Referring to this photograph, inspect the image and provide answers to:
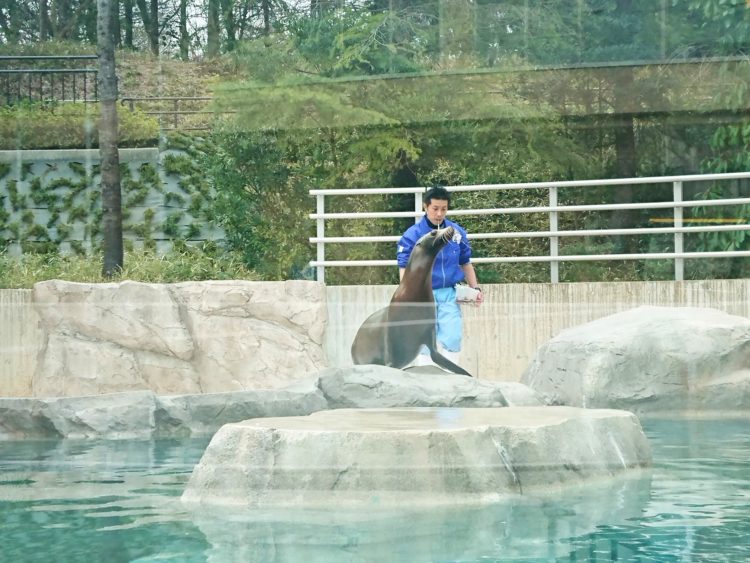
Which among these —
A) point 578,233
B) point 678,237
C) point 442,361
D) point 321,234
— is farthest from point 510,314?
point 442,361

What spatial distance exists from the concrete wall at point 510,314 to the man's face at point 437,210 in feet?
7.28

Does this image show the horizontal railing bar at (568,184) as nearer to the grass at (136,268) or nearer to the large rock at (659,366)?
the grass at (136,268)

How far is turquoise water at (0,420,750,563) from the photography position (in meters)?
3.88

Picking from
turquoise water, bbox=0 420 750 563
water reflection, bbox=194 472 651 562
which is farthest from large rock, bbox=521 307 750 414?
water reflection, bbox=194 472 651 562

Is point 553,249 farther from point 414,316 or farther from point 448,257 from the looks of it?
point 448,257

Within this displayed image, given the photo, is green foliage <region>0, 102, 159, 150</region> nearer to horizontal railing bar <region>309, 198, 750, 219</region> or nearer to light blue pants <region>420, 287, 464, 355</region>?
horizontal railing bar <region>309, 198, 750, 219</region>

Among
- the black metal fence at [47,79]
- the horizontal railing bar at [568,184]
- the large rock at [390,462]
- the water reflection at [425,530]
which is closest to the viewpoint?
the water reflection at [425,530]

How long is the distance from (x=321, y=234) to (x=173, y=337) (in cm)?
142

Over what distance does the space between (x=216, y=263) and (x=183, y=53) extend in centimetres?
229

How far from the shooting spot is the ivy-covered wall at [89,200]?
9.23 meters

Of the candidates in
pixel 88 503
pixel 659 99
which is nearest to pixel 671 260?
pixel 659 99

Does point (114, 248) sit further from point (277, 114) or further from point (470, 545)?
point (470, 545)

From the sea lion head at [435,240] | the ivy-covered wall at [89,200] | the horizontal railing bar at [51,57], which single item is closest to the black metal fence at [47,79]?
the horizontal railing bar at [51,57]

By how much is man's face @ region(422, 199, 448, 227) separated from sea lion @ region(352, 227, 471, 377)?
0.07 meters
